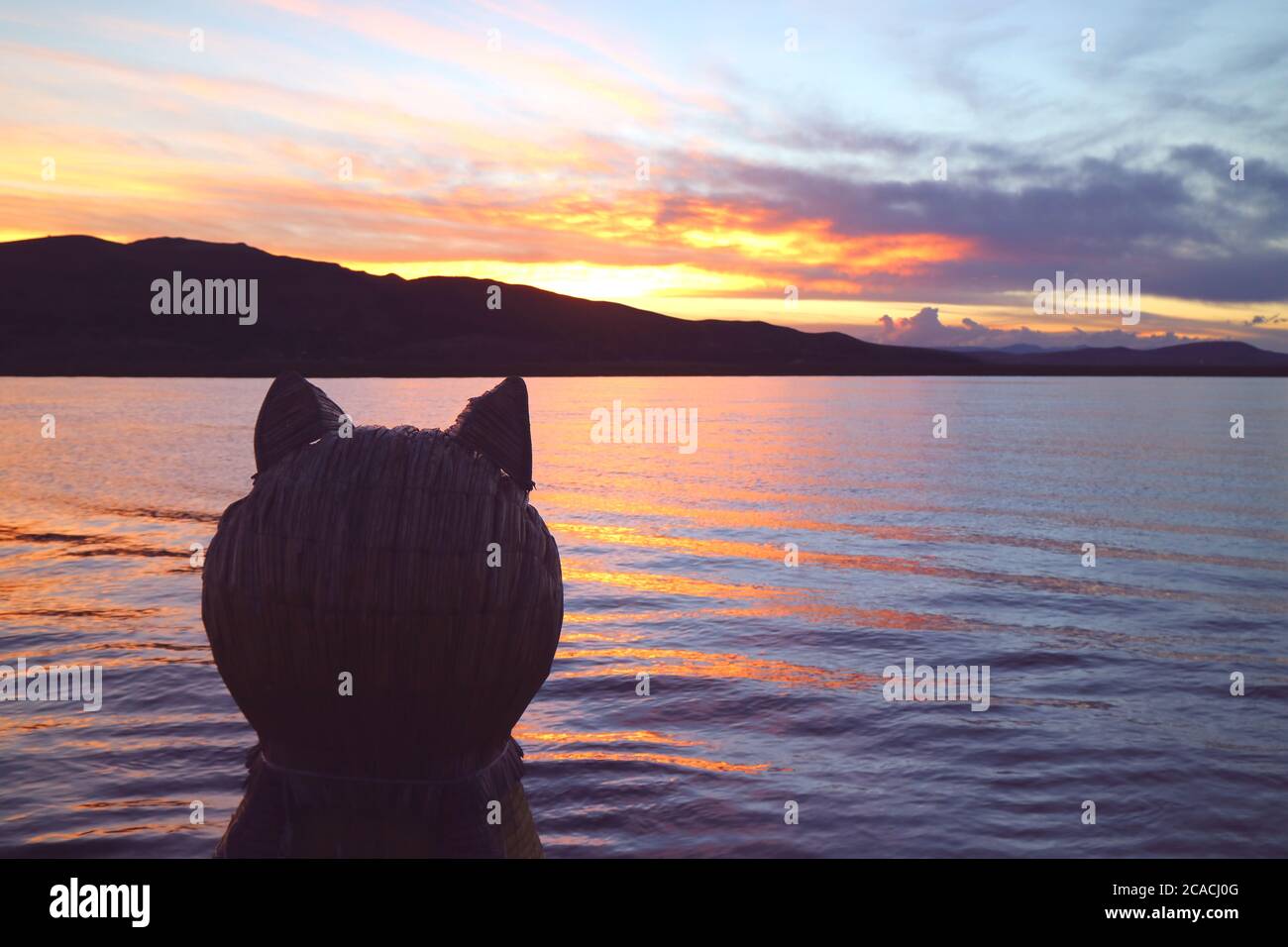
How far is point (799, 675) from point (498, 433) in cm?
1087

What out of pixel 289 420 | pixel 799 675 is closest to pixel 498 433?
pixel 289 420

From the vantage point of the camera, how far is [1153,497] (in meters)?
38.9

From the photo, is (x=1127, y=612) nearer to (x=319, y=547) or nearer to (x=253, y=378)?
(x=319, y=547)

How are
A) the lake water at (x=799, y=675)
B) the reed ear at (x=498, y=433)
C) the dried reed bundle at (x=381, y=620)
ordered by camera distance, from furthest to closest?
the lake water at (x=799, y=675), the reed ear at (x=498, y=433), the dried reed bundle at (x=381, y=620)

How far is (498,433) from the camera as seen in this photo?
525 cm

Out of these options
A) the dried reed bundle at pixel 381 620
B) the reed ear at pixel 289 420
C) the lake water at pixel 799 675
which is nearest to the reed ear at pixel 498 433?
the dried reed bundle at pixel 381 620

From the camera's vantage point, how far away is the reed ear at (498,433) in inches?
206

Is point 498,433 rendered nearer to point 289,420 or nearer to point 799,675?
point 289,420

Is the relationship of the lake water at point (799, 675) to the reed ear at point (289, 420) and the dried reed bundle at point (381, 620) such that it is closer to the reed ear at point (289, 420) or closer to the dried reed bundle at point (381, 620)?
the dried reed bundle at point (381, 620)

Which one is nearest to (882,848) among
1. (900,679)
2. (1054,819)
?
(1054,819)

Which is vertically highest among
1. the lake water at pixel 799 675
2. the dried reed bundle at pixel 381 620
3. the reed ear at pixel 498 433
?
the reed ear at pixel 498 433

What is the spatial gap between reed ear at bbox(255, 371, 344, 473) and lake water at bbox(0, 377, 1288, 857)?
5.37 meters

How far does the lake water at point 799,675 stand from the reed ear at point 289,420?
5.37 meters
